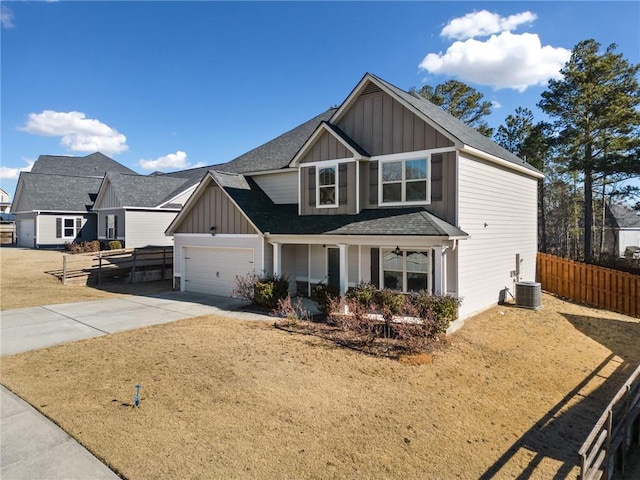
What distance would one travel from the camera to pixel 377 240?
1173 centimetres

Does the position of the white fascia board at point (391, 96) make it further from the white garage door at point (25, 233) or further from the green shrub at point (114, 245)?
the white garage door at point (25, 233)

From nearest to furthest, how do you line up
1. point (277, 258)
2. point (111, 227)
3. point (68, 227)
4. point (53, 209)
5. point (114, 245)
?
point (277, 258) → point (114, 245) → point (111, 227) → point (53, 209) → point (68, 227)

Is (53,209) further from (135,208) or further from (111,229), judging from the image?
(135,208)

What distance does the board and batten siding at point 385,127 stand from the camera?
1226 centimetres

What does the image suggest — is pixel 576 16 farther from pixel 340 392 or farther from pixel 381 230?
pixel 340 392

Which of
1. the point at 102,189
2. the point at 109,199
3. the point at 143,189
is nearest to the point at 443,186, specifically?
the point at 143,189

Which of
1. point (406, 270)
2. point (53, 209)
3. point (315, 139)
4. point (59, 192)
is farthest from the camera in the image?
point (59, 192)

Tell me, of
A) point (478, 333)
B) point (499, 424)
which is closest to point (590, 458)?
point (499, 424)

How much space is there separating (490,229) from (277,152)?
1039 cm

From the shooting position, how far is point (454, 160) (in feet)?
38.2

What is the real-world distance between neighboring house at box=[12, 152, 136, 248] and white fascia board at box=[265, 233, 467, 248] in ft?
85.1

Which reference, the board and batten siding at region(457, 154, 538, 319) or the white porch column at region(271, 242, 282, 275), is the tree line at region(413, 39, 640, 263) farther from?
the white porch column at region(271, 242, 282, 275)

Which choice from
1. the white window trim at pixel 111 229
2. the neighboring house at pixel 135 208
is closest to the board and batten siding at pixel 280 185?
the neighboring house at pixel 135 208

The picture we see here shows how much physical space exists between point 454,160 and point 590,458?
355 inches
